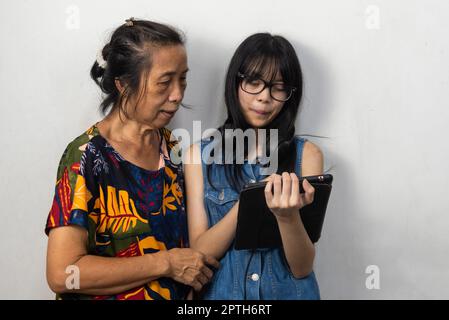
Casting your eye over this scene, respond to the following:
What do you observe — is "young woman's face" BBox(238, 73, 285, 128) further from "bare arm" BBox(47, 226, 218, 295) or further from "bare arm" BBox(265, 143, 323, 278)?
"bare arm" BBox(47, 226, 218, 295)

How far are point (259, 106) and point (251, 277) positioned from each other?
1.36 ft

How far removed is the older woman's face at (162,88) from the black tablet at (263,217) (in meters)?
0.30

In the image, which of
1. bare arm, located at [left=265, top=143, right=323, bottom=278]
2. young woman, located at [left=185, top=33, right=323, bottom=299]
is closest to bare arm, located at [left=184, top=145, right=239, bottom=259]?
young woman, located at [left=185, top=33, right=323, bottom=299]

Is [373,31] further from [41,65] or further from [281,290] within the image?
[41,65]

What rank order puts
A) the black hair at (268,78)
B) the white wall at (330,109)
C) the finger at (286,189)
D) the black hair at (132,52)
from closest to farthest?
the finger at (286,189), the black hair at (132,52), the black hair at (268,78), the white wall at (330,109)

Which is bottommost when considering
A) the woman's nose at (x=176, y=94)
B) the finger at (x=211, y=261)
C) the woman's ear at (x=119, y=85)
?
the finger at (x=211, y=261)

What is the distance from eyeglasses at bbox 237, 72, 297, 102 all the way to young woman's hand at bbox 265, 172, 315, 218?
306 mm

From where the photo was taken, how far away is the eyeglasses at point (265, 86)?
4.79 feet

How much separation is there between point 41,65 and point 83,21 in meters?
0.17

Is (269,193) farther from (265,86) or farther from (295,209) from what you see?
(265,86)

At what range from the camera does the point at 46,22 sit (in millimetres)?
1610

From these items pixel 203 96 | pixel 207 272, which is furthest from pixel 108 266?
pixel 203 96

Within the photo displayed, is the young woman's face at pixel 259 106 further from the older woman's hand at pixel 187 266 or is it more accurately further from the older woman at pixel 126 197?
the older woman's hand at pixel 187 266

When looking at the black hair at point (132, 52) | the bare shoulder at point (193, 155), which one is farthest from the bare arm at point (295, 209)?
the black hair at point (132, 52)
